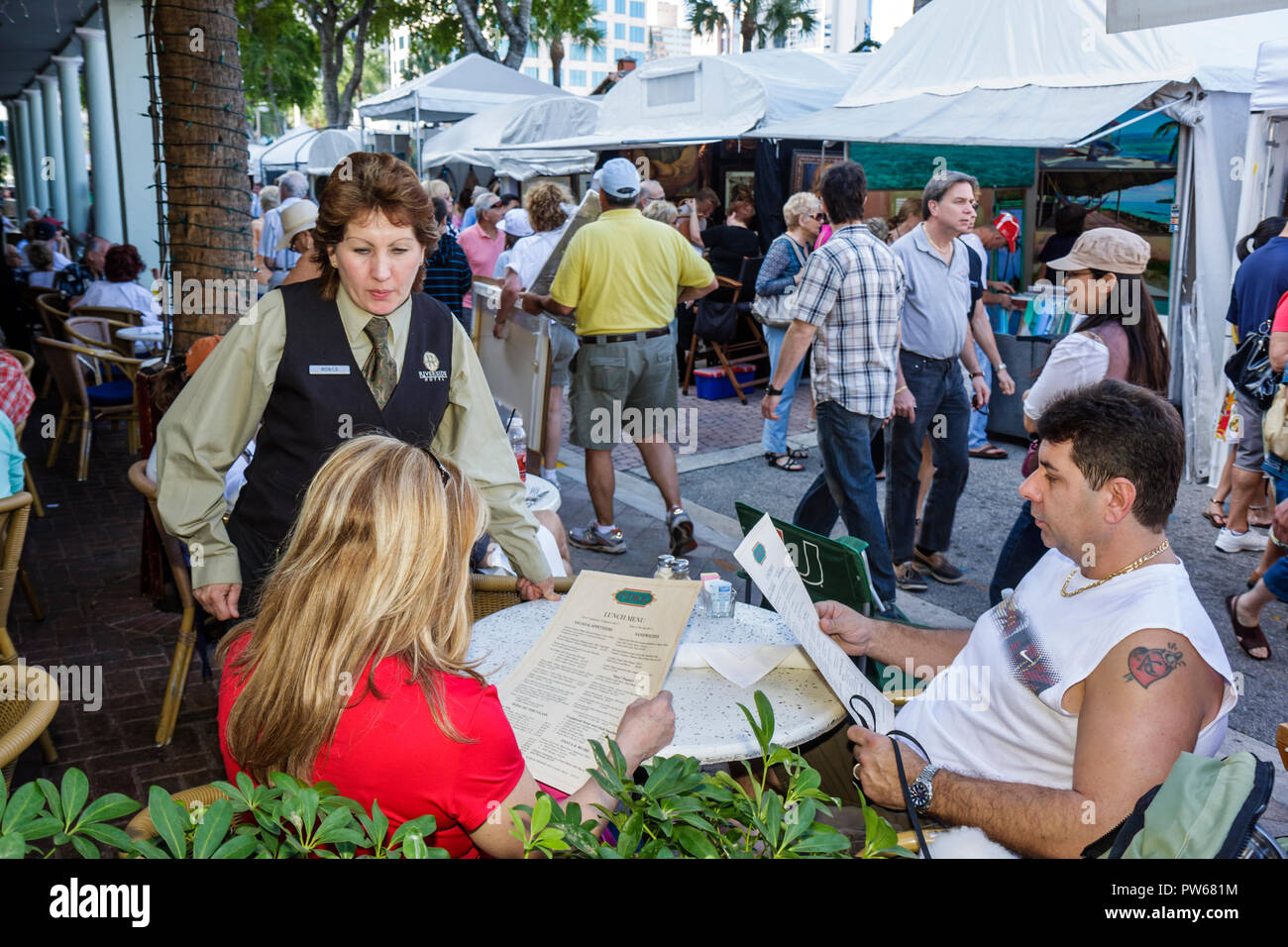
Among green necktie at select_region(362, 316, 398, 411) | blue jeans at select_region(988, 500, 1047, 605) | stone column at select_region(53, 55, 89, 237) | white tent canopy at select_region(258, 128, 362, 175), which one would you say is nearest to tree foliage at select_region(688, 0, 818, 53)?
white tent canopy at select_region(258, 128, 362, 175)

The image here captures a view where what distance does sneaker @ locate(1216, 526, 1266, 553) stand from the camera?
19.0ft

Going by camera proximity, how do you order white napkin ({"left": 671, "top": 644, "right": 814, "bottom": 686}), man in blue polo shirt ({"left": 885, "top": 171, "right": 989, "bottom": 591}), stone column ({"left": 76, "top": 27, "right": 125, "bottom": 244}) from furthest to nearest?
stone column ({"left": 76, "top": 27, "right": 125, "bottom": 244}) → man in blue polo shirt ({"left": 885, "top": 171, "right": 989, "bottom": 591}) → white napkin ({"left": 671, "top": 644, "right": 814, "bottom": 686})

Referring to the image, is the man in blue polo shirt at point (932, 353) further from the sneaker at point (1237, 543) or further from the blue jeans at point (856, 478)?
the sneaker at point (1237, 543)

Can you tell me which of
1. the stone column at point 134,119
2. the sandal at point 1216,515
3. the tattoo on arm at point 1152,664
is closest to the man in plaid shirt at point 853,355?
the tattoo on arm at point 1152,664

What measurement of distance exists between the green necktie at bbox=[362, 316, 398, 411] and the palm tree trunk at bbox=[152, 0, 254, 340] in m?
2.21

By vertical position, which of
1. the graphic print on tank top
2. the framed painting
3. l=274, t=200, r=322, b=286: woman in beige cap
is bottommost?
the graphic print on tank top

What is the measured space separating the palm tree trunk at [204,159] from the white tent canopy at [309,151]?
1674cm

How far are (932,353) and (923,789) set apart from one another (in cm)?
321

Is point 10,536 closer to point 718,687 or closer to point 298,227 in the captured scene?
point 298,227

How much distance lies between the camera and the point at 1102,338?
384 cm

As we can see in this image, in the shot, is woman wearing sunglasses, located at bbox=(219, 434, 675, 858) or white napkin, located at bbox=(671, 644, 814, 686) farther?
white napkin, located at bbox=(671, 644, 814, 686)

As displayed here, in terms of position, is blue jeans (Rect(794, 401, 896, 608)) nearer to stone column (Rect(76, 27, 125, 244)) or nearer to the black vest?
the black vest
